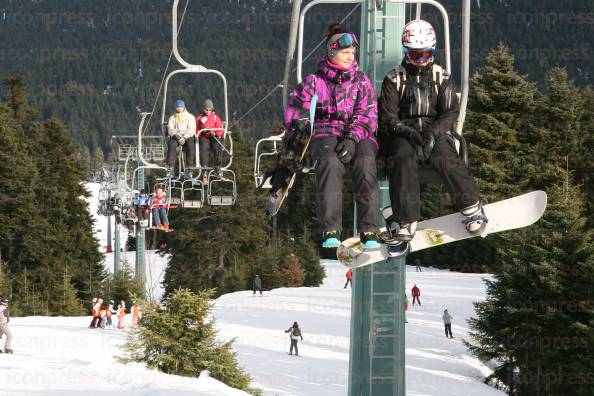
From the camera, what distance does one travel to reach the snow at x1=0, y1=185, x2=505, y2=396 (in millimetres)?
14383

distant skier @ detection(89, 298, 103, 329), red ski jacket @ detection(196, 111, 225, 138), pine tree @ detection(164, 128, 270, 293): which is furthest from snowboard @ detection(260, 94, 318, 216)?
pine tree @ detection(164, 128, 270, 293)

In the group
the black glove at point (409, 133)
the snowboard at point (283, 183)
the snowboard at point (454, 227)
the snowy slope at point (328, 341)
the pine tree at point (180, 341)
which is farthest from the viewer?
the snowy slope at point (328, 341)

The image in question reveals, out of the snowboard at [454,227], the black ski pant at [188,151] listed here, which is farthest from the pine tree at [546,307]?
the snowboard at [454,227]

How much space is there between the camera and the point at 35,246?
58.6 m

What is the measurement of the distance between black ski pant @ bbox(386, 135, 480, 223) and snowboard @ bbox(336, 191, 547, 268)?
37cm

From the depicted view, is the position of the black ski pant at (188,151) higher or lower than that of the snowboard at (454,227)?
higher

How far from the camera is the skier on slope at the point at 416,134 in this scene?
6.59 meters

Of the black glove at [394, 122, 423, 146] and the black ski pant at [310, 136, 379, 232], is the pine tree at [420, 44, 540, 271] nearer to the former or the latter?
the black glove at [394, 122, 423, 146]

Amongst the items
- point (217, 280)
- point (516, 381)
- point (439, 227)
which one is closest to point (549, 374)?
point (516, 381)

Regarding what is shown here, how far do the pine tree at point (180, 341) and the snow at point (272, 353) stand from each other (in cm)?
71

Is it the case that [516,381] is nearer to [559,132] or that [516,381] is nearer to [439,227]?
[439,227]

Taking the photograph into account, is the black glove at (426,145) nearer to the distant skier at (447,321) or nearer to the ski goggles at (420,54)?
the ski goggles at (420,54)

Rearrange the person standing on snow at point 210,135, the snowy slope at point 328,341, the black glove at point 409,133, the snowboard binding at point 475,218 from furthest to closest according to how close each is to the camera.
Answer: the snowy slope at point 328,341 → the person standing on snow at point 210,135 → the snowboard binding at point 475,218 → the black glove at point 409,133

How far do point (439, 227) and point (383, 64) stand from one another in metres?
2.50
